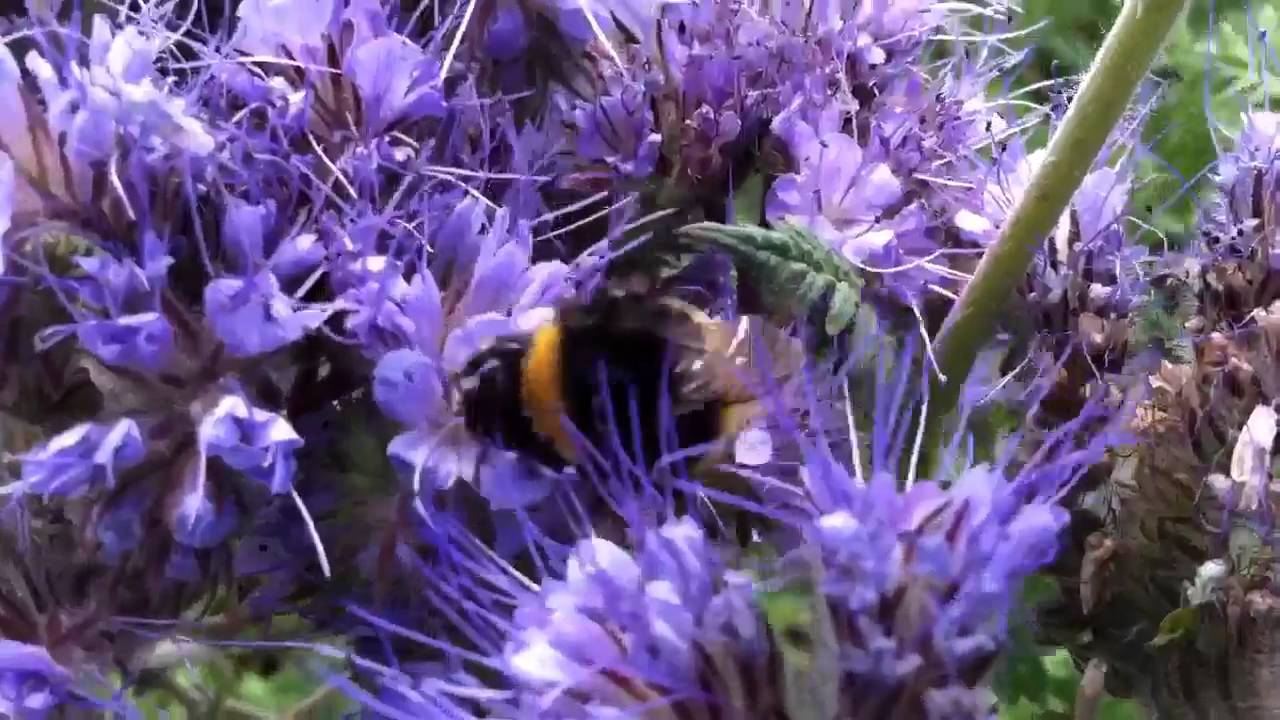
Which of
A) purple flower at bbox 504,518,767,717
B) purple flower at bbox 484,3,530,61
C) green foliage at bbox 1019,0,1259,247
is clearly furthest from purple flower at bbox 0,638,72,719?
green foliage at bbox 1019,0,1259,247

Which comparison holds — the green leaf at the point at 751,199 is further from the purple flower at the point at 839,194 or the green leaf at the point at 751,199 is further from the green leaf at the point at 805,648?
the green leaf at the point at 805,648

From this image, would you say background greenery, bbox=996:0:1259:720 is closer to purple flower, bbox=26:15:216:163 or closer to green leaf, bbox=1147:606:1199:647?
green leaf, bbox=1147:606:1199:647

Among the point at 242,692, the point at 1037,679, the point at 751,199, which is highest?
the point at 751,199

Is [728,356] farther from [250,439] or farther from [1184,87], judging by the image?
[1184,87]

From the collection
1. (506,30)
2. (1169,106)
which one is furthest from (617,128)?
(1169,106)

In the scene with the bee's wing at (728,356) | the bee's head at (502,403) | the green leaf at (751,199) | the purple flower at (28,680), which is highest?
the green leaf at (751,199)

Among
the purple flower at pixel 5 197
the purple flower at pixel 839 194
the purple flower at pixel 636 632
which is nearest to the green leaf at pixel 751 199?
the purple flower at pixel 839 194
